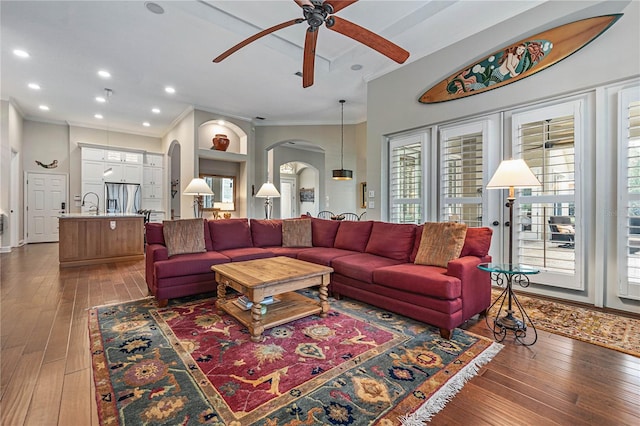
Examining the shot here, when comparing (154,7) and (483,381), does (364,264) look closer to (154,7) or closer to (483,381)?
(483,381)

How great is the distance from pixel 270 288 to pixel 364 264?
45.6 inches

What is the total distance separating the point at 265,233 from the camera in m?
4.40

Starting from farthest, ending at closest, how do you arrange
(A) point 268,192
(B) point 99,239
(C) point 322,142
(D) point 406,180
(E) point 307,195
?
(E) point 307,195
(C) point 322,142
(B) point 99,239
(A) point 268,192
(D) point 406,180

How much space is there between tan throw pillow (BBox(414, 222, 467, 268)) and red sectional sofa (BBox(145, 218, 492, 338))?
3.6 inches

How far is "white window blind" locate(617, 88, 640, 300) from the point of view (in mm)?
2766

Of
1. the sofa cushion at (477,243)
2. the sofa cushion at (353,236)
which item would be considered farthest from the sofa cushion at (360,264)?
the sofa cushion at (477,243)

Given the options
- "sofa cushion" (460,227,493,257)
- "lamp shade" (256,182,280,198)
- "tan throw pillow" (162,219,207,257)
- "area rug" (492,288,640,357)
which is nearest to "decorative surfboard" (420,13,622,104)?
"sofa cushion" (460,227,493,257)

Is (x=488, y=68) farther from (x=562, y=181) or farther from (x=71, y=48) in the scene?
(x=71, y=48)

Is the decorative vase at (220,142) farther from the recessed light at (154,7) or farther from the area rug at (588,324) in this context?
the area rug at (588,324)

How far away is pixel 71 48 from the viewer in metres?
4.21

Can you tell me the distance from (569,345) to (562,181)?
1818 millimetres

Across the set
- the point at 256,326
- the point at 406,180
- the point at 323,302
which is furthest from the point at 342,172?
the point at 256,326

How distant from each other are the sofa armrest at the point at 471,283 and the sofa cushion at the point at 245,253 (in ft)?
7.52

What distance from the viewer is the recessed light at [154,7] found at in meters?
3.26
